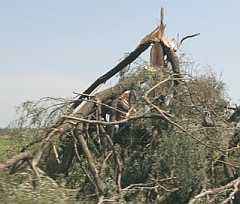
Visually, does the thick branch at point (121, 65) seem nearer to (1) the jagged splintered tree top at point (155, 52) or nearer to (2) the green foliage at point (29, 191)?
(1) the jagged splintered tree top at point (155, 52)

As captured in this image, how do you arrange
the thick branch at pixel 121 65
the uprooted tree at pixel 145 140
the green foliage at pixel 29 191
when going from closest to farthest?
the green foliage at pixel 29 191
the uprooted tree at pixel 145 140
the thick branch at pixel 121 65

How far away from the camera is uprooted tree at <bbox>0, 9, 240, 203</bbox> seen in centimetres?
682

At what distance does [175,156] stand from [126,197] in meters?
0.85

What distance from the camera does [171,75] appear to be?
7.86 m

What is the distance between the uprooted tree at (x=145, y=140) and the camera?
6816mm

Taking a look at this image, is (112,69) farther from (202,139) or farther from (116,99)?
(202,139)

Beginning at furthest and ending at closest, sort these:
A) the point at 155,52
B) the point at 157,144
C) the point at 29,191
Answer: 1. the point at 155,52
2. the point at 157,144
3. the point at 29,191

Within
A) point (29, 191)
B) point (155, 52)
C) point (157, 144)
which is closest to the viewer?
point (29, 191)

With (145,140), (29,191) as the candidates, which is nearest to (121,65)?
(145,140)

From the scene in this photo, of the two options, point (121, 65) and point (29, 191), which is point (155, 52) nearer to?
point (121, 65)

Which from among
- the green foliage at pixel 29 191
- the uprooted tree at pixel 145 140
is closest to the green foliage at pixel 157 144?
A: the uprooted tree at pixel 145 140

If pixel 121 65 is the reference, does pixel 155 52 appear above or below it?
above

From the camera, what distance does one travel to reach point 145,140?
8141 mm

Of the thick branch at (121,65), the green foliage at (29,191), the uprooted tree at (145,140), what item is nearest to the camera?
the green foliage at (29,191)
